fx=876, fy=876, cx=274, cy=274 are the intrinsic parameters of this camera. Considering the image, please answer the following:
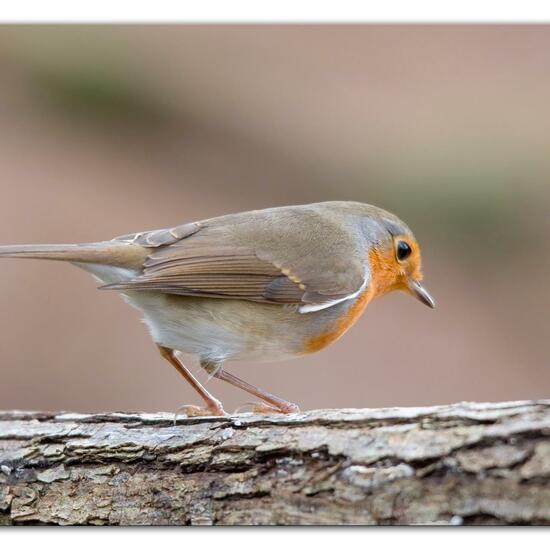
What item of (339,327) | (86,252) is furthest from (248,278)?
(86,252)

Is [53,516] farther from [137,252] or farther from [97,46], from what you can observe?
[97,46]

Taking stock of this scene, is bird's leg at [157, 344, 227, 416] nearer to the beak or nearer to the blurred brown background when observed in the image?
the beak

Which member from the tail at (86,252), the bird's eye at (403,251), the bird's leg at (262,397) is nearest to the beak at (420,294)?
the bird's eye at (403,251)

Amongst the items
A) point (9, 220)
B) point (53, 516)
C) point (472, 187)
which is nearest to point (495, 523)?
point (53, 516)

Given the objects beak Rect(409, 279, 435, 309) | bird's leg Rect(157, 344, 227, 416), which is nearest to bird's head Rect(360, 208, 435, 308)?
beak Rect(409, 279, 435, 309)

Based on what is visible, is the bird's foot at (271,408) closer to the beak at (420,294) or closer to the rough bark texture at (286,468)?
the rough bark texture at (286,468)

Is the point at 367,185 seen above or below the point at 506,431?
above

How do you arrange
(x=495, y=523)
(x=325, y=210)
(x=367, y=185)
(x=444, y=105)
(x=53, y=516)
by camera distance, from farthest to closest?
(x=367, y=185)
(x=444, y=105)
(x=325, y=210)
(x=53, y=516)
(x=495, y=523)
